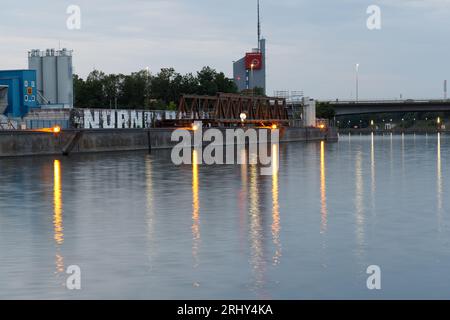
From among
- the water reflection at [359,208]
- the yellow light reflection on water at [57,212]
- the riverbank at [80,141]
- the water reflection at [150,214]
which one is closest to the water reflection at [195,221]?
the water reflection at [150,214]

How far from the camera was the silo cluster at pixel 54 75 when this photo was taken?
127 meters

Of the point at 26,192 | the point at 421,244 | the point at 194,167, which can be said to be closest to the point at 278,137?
the point at 194,167

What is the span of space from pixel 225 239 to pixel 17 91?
247 ft

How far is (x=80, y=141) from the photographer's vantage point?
64500 mm

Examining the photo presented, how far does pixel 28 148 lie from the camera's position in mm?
58219

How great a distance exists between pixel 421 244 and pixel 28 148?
46139 mm

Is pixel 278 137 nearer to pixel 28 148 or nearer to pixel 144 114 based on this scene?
pixel 144 114

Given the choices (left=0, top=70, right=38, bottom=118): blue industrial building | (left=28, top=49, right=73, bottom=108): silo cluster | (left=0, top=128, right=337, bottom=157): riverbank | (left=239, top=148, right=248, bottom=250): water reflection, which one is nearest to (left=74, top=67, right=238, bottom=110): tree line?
(left=28, top=49, right=73, bottom=108): silo cluster

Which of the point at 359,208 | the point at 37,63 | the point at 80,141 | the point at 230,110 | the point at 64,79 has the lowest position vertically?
the point at 359,208

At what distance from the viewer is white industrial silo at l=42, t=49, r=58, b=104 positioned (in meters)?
127

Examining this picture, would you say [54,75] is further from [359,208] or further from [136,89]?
[359,208]

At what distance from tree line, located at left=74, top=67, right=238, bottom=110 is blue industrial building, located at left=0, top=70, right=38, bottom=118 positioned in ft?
290

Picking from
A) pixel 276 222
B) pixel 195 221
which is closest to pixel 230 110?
pixel 195 221

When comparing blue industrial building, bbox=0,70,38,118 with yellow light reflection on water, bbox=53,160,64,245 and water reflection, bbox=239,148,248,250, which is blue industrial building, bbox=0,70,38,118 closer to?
yellow light reflection on water, bbox=53,160,64,245
